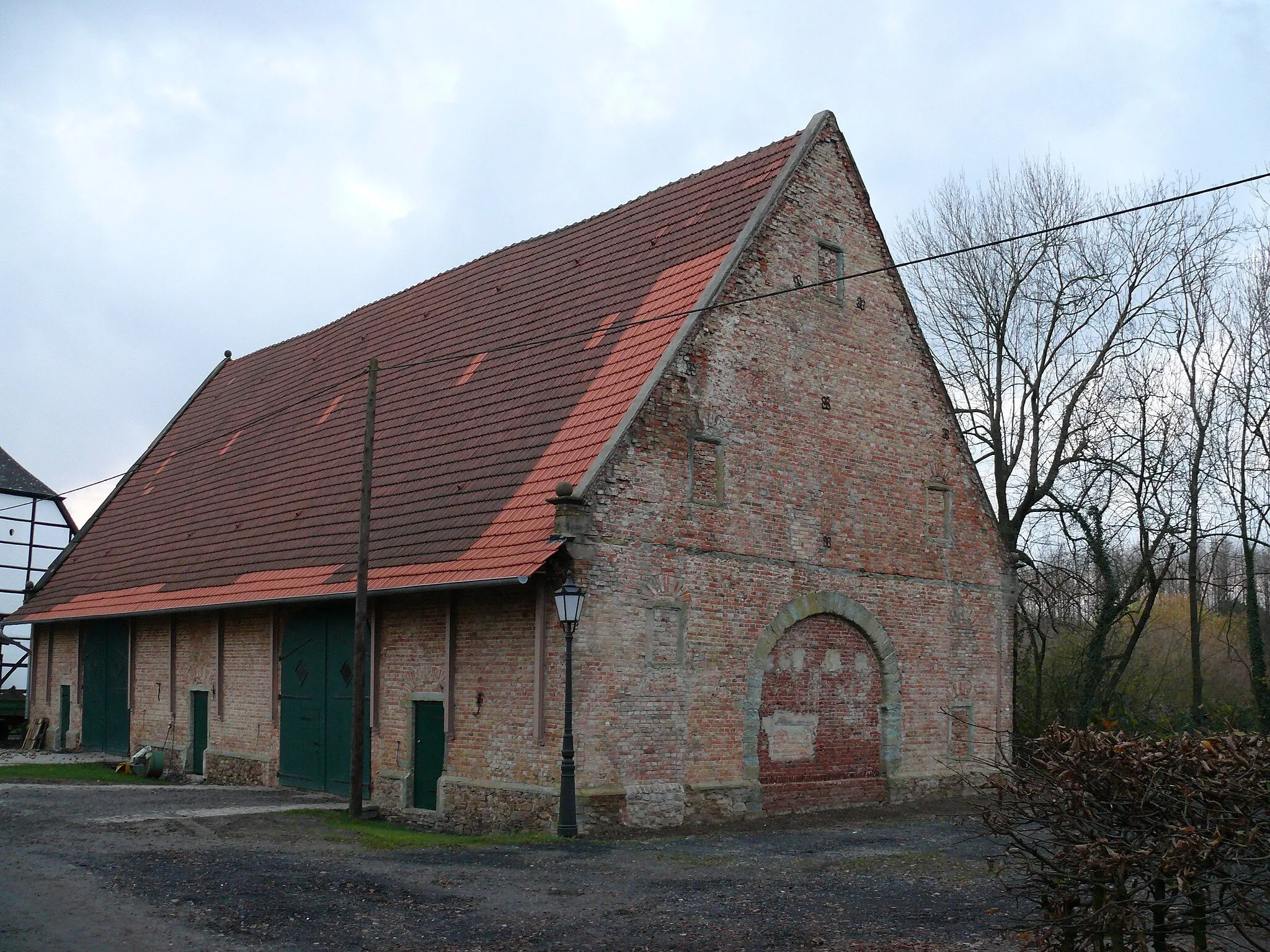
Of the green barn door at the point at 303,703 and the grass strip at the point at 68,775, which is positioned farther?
the grass strip at the point at 68,775

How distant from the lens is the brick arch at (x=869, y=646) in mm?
16672

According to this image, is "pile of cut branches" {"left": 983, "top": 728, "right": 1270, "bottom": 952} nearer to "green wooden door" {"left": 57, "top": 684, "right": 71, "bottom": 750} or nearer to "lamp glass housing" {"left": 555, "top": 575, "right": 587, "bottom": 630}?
"lamp glass housing" {"left": 555, "top": 575, "right": 587, "bottom": 630}

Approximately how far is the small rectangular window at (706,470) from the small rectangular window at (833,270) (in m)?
3.57

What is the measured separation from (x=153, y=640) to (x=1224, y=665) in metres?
30.0

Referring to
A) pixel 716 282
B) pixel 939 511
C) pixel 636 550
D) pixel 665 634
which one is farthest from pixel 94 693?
pixel 939 511

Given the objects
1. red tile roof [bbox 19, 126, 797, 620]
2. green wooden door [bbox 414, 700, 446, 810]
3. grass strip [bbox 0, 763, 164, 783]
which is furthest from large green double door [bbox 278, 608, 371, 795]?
grass strip [bbox 0, 763, 164, 783]

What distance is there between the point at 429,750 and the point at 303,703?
149 inches

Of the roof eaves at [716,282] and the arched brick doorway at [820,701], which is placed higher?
the roof eaves at [716,282]

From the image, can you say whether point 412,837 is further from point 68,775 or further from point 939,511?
point 68,775

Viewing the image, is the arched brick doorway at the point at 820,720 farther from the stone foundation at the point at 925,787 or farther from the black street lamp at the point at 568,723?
the black street lamp at the point at 568,723

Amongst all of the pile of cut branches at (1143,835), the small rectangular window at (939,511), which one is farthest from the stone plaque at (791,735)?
the pile of cut branches at (1143,835)

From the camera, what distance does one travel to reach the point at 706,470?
16594 mm

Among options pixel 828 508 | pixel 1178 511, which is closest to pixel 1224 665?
pixel 1178 511

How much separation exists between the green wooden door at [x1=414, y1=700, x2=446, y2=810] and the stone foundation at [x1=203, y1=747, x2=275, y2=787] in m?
4.50
